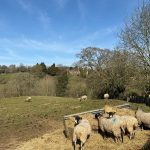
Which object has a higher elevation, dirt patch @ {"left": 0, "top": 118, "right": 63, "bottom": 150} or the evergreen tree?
the evergreen tree

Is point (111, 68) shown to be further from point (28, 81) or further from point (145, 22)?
point (28, 81)

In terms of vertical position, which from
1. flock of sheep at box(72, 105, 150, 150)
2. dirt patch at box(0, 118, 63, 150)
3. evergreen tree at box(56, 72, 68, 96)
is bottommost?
dirt patch at box(0, 118, 63, 150)

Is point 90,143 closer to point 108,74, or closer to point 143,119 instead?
point 143,119

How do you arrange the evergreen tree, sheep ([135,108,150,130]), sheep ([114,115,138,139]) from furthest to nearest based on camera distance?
the evergreen tree
sheep ([135,108,150,130])
sheep ([114,115,138,139])

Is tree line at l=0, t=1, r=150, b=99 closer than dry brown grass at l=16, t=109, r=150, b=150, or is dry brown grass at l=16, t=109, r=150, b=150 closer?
dry brown grass at l=16, t=109, r=150, b=150

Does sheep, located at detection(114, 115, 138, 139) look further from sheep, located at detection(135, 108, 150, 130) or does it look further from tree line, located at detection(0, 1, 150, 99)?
tree line, located at detection(0, 1, 150, 99)

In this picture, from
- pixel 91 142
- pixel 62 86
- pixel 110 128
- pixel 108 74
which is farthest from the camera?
pixel 62 86

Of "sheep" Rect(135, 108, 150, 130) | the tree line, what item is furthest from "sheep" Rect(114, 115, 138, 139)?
the tree line

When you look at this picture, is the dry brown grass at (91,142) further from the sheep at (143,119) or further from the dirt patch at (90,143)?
the sheep at (143,119)

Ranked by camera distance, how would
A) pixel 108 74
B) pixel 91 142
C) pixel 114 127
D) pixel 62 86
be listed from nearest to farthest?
pixel 114 127 → pixel 91 142 → pixel 108 74 → pixel 62 86

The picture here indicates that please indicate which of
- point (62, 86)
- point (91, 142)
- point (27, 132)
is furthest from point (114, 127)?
point (62, 86)

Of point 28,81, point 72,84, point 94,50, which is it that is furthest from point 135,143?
point 28,81

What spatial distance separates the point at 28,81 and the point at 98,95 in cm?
2543

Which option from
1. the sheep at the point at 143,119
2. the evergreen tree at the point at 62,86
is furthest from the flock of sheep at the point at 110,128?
the evergreen tree at the point at 62,86
